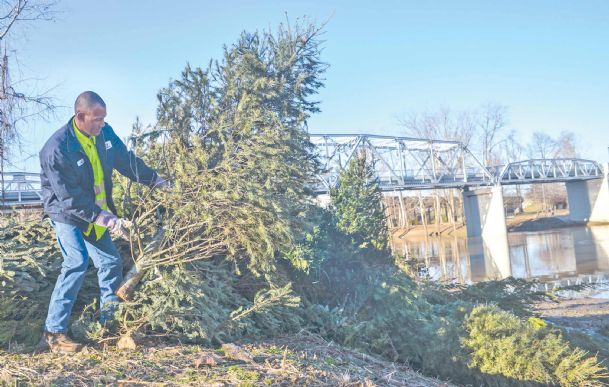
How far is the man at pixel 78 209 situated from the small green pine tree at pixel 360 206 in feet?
10.3

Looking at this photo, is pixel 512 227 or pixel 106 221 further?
pixel 512 227

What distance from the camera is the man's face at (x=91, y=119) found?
3602 millimetres

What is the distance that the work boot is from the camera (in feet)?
11.0

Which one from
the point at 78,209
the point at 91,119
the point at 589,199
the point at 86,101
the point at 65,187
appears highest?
the point at 86,101

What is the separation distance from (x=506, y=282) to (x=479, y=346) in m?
2.85

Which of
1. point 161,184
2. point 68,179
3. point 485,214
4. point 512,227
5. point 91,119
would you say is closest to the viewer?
point 68,179

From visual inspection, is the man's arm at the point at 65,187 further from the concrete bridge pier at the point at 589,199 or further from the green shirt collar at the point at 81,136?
the concrete bridge pier at the point at 589,199

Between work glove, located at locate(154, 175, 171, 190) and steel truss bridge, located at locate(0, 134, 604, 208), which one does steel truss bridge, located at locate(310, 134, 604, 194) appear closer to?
steel truss bridge, located at locate(0, 134, 604, 208)

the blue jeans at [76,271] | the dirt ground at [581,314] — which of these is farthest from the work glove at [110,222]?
the dirt ground at [581,314]

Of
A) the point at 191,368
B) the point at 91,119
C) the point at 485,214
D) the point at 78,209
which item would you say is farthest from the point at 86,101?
the point at 485,214

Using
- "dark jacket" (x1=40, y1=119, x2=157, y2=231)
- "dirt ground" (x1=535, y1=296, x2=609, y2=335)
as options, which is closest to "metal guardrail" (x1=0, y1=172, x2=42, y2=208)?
"dark jacket" (x1=40, y1=119, x2=157, y2=231)

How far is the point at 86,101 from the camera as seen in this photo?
3.59m

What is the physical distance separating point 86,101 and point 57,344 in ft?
5.65

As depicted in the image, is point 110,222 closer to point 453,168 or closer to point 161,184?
point 161,184
